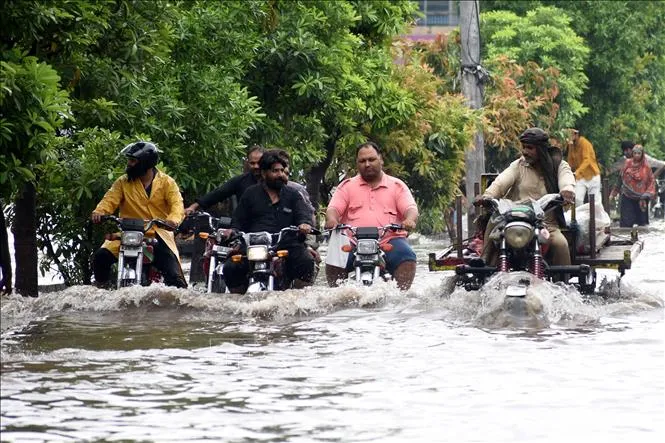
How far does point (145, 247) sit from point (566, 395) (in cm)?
602

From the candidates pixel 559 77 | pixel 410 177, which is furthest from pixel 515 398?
pixel 559 77

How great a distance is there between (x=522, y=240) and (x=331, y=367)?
12.7 feet

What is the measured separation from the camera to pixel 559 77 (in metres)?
40.2

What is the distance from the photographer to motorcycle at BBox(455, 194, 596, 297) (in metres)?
15.0

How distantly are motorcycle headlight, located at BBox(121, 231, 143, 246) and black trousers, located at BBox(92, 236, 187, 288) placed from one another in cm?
62

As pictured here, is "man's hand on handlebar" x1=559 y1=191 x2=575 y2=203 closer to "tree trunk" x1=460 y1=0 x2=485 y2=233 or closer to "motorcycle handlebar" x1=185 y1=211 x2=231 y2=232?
"motorcycle handlebar" x1=185 y1=211 x2=231 y2=232

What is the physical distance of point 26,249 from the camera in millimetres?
17375

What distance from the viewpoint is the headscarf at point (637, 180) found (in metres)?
37.2

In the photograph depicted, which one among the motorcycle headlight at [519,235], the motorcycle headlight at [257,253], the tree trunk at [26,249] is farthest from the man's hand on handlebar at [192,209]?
the motorcycle headlight at [519,235]

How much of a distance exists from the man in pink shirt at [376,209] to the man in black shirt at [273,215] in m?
0.39

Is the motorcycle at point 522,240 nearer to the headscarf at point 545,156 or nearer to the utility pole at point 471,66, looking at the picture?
the headscarf at point 545,156

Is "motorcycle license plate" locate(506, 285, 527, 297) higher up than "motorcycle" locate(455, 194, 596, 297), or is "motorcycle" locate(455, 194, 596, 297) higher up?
"motorcycle" locate(455, 194, 596, 297)

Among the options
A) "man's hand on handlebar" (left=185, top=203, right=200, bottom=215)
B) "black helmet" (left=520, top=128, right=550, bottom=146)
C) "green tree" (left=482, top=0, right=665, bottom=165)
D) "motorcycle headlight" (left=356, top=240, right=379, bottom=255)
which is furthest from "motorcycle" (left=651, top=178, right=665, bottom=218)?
"motorcycle headlight" (left=356, top=240, right=379, bottom=255)

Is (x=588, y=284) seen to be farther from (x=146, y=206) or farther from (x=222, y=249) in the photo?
(x=146, y=206)
